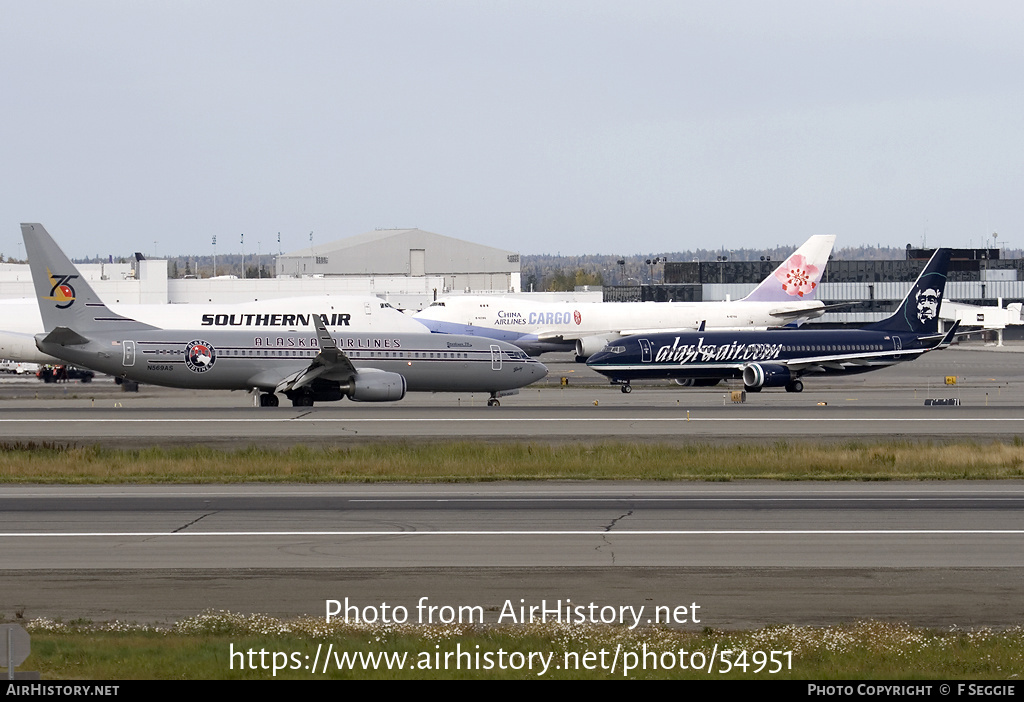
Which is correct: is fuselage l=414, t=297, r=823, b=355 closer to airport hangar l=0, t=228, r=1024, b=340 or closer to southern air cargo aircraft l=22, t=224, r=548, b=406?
airport hangar l=0, t=228, r=1024, b=340

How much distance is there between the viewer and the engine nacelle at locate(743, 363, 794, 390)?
214ft

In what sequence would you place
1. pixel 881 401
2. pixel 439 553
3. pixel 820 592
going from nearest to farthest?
1. pixel 820 592
2. pixel 439 553
3. pixel 881 401

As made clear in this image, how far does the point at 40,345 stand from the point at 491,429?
22.3 meters

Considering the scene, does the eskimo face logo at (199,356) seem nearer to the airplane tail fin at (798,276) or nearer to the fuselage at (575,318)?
the fuselage at (575,318)

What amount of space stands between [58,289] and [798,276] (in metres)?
70.8

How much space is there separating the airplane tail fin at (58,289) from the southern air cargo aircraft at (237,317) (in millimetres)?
18785

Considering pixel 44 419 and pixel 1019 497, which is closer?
pixel 1019 497

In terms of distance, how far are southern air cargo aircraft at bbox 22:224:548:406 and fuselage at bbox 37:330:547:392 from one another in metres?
0.05

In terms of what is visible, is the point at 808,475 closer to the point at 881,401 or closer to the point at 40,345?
the point at 881,401

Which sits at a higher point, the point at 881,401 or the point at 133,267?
the point at 133,267

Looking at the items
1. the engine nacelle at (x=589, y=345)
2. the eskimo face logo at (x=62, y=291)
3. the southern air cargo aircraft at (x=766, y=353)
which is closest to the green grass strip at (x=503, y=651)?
the eskimo face logo at (x=62, y=291)

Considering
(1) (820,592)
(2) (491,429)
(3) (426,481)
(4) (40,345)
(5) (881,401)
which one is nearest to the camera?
(1) (820,592)
